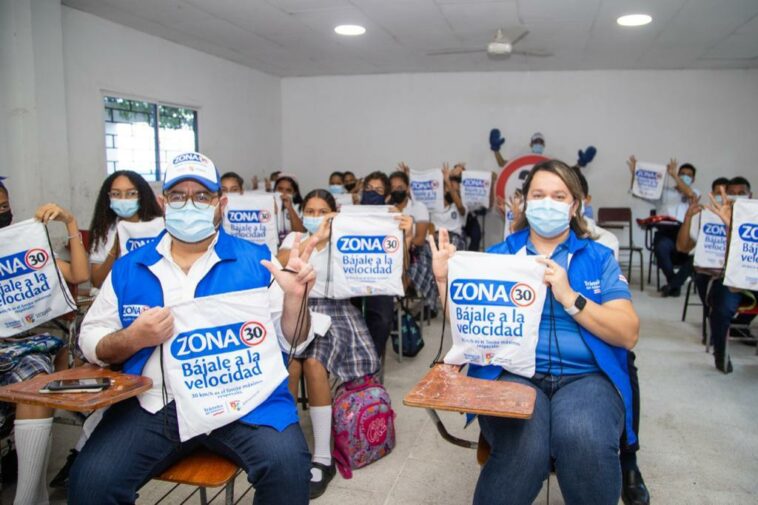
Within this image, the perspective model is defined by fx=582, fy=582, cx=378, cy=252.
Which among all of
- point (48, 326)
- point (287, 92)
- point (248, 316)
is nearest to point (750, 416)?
point (248, 316)

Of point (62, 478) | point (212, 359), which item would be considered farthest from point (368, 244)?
point (62, 478)

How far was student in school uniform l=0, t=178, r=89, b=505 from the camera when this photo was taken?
2.08 meters

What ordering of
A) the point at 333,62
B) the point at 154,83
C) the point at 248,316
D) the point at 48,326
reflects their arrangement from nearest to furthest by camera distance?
the point at 248,316 < the point at 48,326 < the point at 154,83 < the point at 333,62

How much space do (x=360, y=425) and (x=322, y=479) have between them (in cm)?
29

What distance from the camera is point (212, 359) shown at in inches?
62.2

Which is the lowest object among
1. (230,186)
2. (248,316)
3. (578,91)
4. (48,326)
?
(48,326)

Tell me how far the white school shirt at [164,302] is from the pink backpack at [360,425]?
943 mm

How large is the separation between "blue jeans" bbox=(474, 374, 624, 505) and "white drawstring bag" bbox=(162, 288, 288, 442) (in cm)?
73

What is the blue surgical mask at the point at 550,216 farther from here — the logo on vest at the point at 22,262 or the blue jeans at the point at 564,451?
the logo on vest at the point at 22,262

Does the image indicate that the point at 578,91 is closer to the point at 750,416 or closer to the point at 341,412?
the point at 750,416

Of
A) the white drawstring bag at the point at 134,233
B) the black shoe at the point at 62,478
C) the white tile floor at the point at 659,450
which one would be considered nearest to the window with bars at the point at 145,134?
the white drawstring bag at the point at 134,233

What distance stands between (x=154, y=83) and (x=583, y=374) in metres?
5.50

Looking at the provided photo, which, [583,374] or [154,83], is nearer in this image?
[583,374]

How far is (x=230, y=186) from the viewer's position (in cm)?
498
